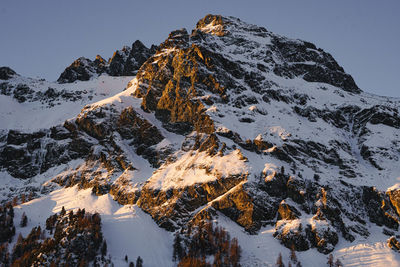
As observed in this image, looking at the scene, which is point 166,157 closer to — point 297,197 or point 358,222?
point 297,197

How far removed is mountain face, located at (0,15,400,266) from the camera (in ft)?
368

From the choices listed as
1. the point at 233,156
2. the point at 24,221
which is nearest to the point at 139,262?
the point at 233,156

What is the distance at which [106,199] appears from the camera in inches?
5423

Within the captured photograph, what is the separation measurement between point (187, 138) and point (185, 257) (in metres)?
54.7

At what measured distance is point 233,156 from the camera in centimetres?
12788

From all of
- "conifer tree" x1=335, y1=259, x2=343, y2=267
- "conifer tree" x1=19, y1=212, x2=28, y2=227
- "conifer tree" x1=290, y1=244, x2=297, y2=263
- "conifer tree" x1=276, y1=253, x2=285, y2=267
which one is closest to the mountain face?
"conifer tree" x1=276, y1=253, x2=285, y2=267

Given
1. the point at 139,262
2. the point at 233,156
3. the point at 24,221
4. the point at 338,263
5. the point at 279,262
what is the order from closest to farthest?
1. the point at 338,263
2. the point at 279,262
3. the point at 139,262
4. the point at 233,156
5. the point at 24,221

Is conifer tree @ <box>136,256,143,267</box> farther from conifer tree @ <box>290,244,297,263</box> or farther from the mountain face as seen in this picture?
conifer tree @ <box>290,244,297,263</box>

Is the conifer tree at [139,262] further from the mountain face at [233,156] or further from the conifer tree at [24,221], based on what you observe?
the conifer tree at [24,221]

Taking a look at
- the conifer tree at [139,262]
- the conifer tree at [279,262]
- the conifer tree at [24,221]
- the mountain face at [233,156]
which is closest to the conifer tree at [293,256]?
the mountain face at [233,156]

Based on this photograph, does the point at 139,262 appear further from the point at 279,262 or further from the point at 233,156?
the point at 233,156

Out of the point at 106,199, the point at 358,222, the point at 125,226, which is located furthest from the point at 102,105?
the point at 358,222

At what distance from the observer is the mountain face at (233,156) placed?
11212 centimetres

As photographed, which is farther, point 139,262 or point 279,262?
point 139,262
